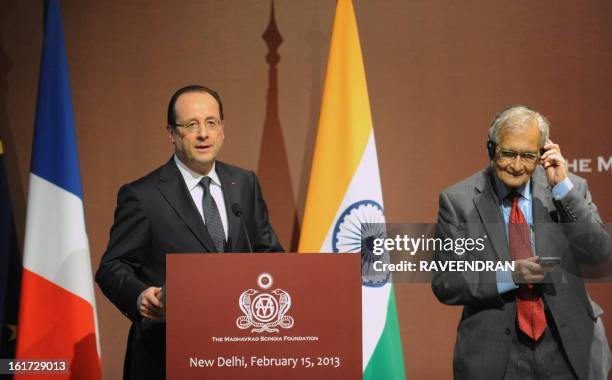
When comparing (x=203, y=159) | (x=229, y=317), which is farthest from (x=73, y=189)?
(x=229, y=317)

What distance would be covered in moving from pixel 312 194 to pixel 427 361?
4.11ft

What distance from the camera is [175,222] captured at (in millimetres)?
2750

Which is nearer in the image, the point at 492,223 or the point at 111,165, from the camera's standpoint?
the point at 492,223

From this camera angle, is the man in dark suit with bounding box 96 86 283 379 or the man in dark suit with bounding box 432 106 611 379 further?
the man in dark suit with bounding box 96 86 283 379

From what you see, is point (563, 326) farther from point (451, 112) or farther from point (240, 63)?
point (240, 63)

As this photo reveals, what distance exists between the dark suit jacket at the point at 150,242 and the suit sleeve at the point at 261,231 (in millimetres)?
13

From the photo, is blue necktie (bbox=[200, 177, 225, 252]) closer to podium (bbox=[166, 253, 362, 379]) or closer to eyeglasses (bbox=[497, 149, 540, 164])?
podium (bbox=[166, 253, 362, 379])

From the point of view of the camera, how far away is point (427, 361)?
4539mm

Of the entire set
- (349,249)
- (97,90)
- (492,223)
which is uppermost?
(97,90)

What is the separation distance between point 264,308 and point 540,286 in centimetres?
86

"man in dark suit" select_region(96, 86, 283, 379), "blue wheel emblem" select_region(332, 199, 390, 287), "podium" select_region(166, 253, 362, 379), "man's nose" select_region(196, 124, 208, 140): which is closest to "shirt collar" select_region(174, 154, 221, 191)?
"man in dark suit" select_region(96, 86, 283, 379)

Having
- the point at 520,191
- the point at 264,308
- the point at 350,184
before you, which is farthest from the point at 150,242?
the point at 350,184

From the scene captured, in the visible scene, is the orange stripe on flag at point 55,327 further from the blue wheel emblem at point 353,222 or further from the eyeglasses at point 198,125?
the eyeglasses at point 198,125

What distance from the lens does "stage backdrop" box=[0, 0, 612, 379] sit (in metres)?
4.55
